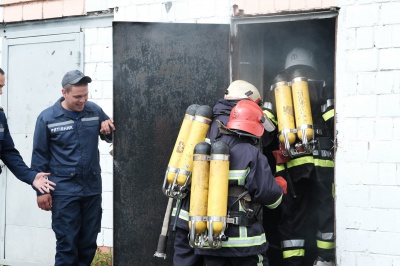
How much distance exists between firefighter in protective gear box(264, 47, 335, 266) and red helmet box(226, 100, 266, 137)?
106 cm

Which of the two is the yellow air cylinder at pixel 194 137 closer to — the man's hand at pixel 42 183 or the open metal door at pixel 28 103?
the man's hand at pixel 42 183

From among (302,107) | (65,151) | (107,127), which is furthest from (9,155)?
(302,107)

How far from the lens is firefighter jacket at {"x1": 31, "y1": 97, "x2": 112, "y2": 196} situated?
6.52m

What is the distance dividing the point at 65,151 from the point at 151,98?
3.06 feet

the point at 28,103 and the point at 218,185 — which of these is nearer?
the point at 218,185

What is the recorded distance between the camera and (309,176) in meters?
6.84

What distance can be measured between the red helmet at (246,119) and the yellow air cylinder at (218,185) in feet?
0.85

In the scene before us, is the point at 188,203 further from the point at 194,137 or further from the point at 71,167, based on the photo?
the point at 71,167

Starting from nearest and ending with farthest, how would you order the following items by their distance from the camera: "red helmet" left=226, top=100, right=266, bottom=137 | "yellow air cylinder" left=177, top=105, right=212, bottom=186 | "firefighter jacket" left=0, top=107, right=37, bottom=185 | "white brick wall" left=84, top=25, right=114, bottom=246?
"red helmet" left=226, top=100, right=266, bottom=137
"yellow air cylinder" left=177, top=105, right=212, bottom=186
"firefighter jacket" left=0, top=107, right=37, bottom=185
"white brick wall" left=84, top=25, right=114, bottom=246

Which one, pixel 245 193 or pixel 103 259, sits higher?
pixel 245 193

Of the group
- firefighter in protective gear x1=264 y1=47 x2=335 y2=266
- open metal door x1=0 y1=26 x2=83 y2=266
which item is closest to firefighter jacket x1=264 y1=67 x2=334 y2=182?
firefighter in protective gear x1=264 y1=47 x2=335 y2=266

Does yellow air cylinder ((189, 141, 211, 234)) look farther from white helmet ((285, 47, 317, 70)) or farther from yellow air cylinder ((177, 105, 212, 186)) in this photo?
→ white helmet ((285, 47, 317, 70))

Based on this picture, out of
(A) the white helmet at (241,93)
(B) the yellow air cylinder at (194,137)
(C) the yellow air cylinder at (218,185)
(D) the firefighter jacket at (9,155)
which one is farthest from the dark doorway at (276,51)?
(D) the firefighter jacket at (9,155)

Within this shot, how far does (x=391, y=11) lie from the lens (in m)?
6.18
